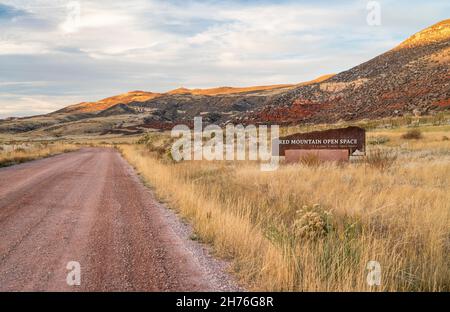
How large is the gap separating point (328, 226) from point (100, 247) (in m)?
3.56

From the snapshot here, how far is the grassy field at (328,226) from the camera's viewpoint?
443 cm

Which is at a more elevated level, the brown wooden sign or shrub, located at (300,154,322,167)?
the brown wooden sign

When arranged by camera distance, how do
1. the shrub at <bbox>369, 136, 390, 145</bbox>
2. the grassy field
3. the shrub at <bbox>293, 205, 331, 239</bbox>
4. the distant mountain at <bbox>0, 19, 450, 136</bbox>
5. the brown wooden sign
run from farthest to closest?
the distant mountain at <bbox>0, 19, 450, 136</bbox>, the shrub at <bbox>369, 136, 390, 145</bbox>, the brown wooden sign, the shrub at <bbox>293, 205, 331, 239</bbox>, the grassy field

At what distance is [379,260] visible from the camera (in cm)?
473

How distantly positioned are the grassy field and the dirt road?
1.72ft

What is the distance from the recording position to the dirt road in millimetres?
4609
